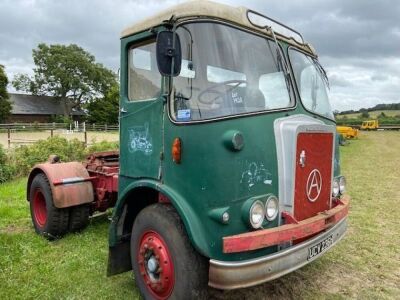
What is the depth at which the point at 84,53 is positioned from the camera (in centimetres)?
7100

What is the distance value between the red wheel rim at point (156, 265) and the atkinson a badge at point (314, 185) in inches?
54.4

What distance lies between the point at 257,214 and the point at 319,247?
0.83 metres

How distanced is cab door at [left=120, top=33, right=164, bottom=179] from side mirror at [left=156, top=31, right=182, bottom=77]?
0.37m

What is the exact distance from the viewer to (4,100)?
52.9 m

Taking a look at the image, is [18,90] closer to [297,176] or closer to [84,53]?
[84,53]

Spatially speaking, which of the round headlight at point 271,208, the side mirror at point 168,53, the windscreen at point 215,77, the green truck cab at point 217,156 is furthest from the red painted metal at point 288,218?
the side mirror at point 168,53

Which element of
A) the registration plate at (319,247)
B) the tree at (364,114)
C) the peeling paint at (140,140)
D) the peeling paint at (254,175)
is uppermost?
the tree at (364,114)

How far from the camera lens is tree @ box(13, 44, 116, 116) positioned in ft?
225

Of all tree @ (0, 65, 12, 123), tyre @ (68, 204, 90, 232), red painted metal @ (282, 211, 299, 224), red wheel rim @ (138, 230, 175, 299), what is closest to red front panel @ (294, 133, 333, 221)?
red painted metal @ (282, 211, 299, 224)

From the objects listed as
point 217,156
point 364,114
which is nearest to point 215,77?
point 217,156

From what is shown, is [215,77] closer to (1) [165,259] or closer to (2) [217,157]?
(2) [217,157]

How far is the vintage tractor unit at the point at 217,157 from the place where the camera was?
3234 millimetres

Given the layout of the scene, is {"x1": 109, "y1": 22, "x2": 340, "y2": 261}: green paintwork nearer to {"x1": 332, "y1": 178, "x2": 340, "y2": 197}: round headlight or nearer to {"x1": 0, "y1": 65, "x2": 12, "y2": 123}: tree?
{"x1": 332, "y1": 178, "x2": 340, "y2": 197}: round headlight

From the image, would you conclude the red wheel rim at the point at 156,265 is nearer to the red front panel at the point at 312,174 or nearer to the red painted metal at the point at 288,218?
the red painted metal at the point at 288,218
